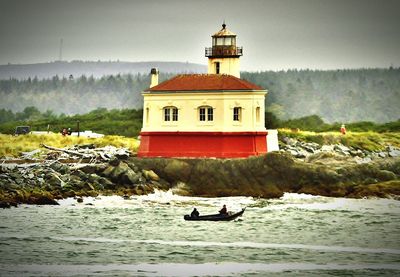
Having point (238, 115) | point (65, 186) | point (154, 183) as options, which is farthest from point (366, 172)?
point (65, 186)

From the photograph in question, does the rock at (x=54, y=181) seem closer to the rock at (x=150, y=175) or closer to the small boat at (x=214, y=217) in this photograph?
the rock at (x=150, y=175)

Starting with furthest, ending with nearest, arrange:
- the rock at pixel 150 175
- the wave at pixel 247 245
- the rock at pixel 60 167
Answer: the rock at pixel 60 167
the rock at pixel 150 175
the wave at pixel 247 245

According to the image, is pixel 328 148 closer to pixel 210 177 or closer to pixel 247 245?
pixel 210 177

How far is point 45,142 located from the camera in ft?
147

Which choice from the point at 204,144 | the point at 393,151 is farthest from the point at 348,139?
the point at 204,144

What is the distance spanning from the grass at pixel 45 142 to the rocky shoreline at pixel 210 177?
569 centimetres

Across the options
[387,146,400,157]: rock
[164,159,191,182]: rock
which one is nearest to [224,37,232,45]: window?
[164,159,191,182]: rock

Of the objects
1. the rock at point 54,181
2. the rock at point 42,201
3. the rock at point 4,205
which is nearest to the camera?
the rock at point 4,205

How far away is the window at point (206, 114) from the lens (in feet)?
125

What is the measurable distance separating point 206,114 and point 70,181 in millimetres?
7382

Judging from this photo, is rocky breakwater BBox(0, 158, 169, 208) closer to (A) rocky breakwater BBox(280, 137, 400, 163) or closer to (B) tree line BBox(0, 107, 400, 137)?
(A) rocky breakwater BBox(280, 137, 400, 163)

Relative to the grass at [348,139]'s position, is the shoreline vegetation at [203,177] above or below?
below

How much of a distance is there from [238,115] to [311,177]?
4.74m

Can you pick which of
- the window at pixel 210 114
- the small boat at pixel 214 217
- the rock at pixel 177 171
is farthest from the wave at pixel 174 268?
the window at pixel 210 114
